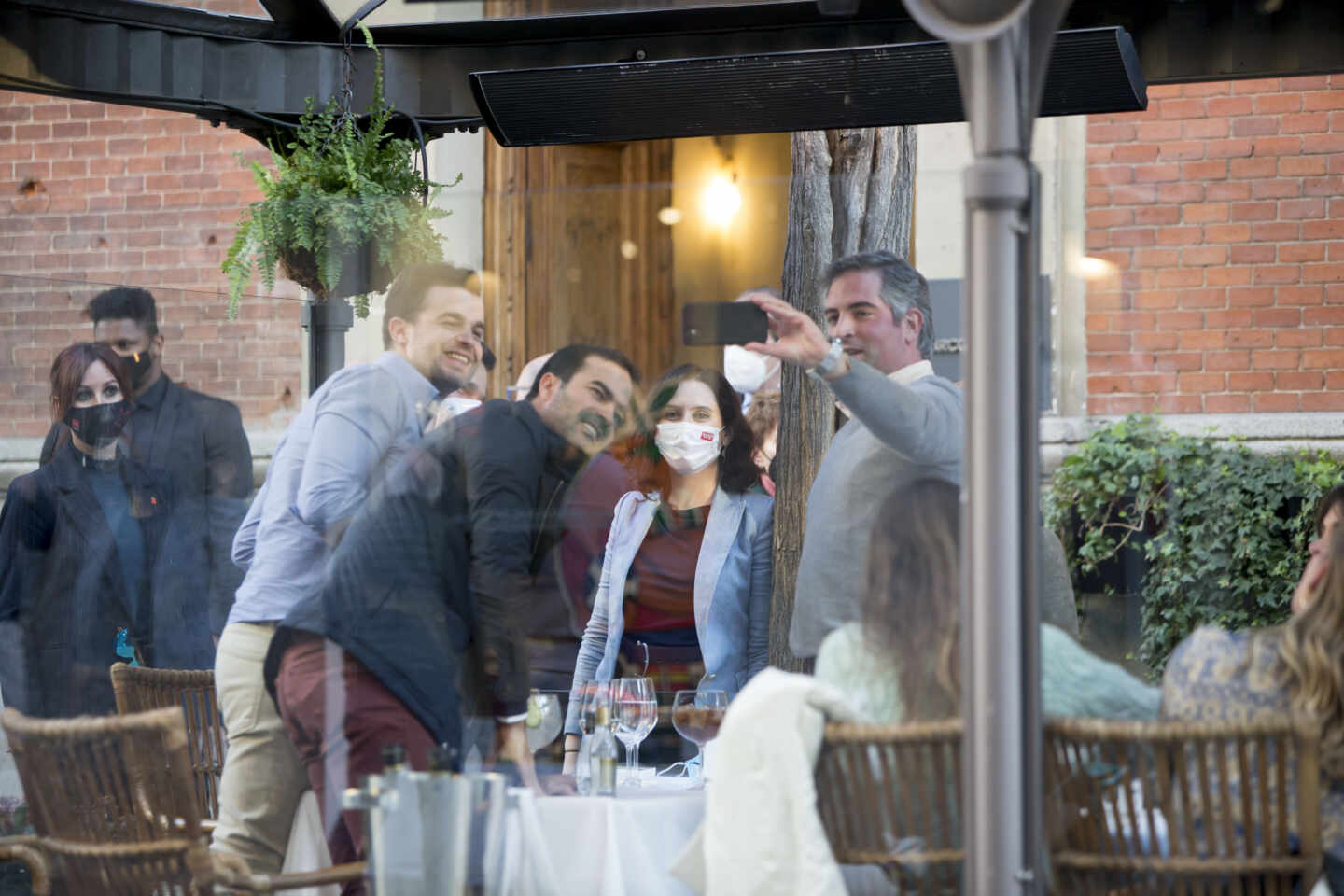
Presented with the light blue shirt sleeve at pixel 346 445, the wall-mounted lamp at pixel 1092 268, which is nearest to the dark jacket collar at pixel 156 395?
the light blue shirt sleeve at pixel 346 445

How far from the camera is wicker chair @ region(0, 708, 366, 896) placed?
8.67 ft

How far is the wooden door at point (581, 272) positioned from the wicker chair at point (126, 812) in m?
0.98

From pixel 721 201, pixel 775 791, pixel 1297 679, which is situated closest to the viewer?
pixel 1297 679

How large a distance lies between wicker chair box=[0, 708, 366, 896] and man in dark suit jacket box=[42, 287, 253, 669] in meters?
0.67

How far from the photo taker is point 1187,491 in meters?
3.02

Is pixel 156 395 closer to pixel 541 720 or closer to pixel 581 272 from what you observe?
pixel 581 272

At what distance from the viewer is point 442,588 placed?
300cm

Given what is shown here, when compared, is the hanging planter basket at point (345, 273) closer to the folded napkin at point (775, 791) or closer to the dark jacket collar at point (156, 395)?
the dark jacket collar at point (156, 395)

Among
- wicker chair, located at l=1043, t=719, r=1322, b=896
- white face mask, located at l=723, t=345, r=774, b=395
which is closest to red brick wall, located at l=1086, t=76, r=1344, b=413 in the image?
white face mask, located at l=723, t=345, r=774, b=395

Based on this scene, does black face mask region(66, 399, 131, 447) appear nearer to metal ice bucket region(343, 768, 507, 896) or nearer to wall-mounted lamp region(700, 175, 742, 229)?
metal ice bucket region(343, 768, 507, 896)

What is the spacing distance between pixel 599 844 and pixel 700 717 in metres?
0.34

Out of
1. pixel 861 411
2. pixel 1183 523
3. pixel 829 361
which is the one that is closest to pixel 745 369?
pixel 829 361

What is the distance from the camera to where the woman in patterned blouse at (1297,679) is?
6.99ft

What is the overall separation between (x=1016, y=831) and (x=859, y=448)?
97cm
